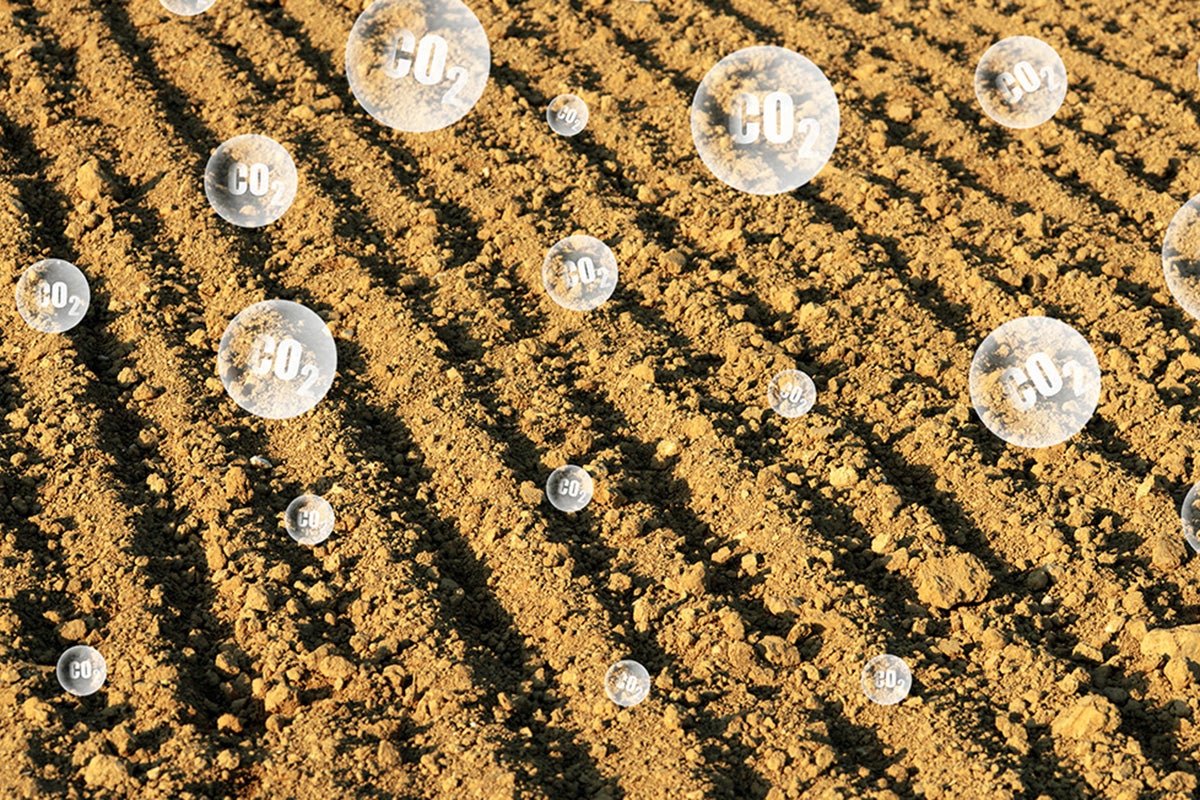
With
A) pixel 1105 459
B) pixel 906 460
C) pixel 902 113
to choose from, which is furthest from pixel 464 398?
pixel 902 113

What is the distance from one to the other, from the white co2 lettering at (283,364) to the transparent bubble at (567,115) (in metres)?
2.03

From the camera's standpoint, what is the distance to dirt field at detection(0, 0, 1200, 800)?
4070mm

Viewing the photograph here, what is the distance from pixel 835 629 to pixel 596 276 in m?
1.99

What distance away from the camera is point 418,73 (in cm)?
647

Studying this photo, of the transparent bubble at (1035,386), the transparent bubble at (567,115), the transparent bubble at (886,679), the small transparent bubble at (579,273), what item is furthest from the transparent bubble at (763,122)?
the transparent bubble at (886,679)

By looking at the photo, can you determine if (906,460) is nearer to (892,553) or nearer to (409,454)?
(892,553)

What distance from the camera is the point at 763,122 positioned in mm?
6195

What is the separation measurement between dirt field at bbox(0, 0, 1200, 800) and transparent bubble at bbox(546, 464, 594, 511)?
0.17 feet

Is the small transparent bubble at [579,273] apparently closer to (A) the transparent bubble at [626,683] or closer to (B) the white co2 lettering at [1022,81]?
(A) the transparent bubble at [626,683]

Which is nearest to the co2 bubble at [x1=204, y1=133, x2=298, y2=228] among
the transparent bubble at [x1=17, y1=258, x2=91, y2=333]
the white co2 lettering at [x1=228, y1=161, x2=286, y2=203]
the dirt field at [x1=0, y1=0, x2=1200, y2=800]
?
the white co2 lettering at [x1=228, y1=161, x2=286, y2=203]

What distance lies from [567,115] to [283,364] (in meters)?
2.24

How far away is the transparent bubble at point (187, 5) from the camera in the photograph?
6.90 meters

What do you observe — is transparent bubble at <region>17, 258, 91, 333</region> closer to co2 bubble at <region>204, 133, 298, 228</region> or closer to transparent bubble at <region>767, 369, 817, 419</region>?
co2 bubble at <region>204, 133, 298, 228</region>

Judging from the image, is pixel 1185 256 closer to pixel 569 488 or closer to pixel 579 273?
pixel 579 273
